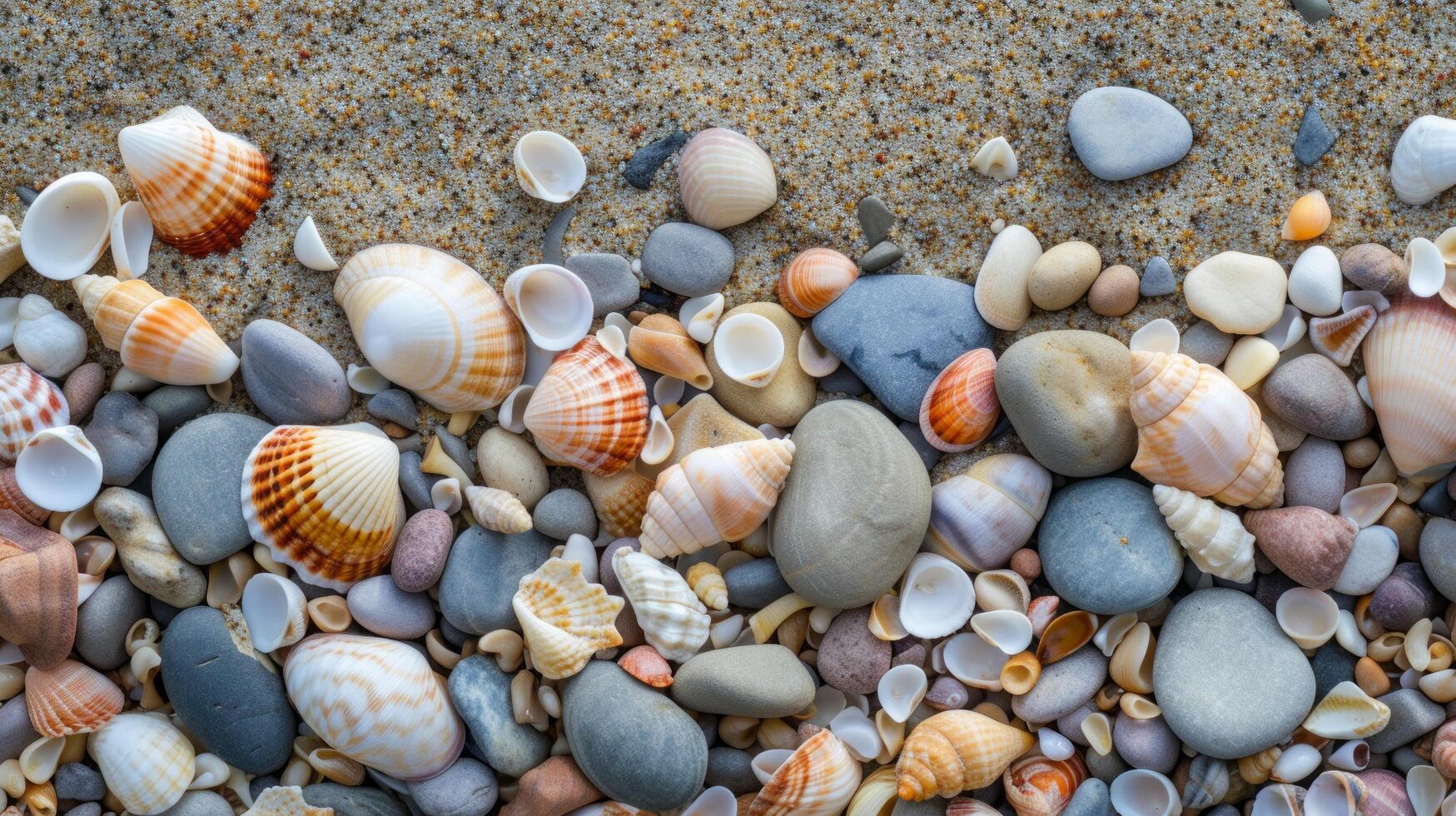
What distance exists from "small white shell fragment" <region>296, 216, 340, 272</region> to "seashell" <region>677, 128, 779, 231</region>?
2.95ft

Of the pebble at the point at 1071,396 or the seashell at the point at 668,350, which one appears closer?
the pebble at the point at 1071,396

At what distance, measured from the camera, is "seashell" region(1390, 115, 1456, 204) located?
2.38 metres

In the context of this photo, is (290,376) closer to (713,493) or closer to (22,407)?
(22,407)

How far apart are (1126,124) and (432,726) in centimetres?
226

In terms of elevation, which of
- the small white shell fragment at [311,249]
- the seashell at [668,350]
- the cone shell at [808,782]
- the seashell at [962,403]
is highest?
the small white shell fragment at [311,249]

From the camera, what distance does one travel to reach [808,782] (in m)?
2.45

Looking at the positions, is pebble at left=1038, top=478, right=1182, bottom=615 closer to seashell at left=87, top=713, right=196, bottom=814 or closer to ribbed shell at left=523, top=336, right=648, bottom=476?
ribbed shell at left=523, top=336, right=648, bottom=476

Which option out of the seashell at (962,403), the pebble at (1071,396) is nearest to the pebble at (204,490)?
the seashell at (962,403)

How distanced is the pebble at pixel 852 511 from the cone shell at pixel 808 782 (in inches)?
13.8

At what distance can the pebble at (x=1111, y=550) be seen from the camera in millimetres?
2432

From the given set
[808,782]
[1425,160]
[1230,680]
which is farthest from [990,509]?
[1425,160]

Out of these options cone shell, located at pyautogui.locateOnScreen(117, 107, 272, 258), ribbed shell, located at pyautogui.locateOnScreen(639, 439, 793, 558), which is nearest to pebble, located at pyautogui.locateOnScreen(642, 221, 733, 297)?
ribbed shell, located at pyautogui.locateOnScreen(639, 439, 793, 558)

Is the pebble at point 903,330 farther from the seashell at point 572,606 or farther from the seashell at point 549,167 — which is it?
the seashell at point 572,606

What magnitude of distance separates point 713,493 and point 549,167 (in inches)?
36.3
